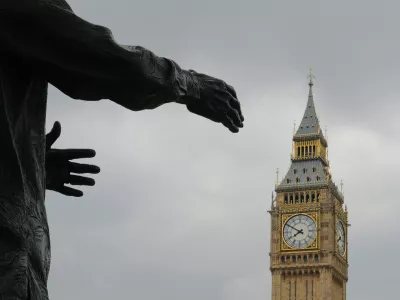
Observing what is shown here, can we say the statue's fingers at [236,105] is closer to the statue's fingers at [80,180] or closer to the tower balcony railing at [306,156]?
the statue's fingers at [80,180]

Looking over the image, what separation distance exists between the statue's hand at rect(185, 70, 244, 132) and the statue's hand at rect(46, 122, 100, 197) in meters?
0.56

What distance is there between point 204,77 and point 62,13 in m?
0.58

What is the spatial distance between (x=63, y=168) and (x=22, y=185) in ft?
2.39

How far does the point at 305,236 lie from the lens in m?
76.9

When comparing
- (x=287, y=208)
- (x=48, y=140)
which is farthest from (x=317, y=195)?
(x=48, y=140)

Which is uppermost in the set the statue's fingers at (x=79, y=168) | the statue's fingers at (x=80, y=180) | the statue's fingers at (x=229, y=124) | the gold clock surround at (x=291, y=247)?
the gold clock surround at (x=291, y=247)

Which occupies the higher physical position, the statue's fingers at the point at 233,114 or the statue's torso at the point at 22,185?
the statue's fingers at the point at 233,114

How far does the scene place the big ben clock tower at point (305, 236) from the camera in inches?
3017

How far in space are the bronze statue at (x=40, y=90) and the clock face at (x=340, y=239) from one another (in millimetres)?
76341

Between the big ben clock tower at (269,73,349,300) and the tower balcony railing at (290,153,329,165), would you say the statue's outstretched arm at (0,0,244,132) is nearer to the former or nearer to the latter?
the big ben clock tower at (269,73,349,300)

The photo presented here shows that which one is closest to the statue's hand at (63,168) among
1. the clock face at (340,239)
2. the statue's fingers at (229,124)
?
the statue's fingers at (229,124)

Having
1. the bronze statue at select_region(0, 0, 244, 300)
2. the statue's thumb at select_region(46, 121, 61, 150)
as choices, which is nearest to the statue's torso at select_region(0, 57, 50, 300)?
the bronze statue at select_region(0, 0, 244, 300)

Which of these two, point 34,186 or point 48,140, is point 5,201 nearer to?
point 34,186

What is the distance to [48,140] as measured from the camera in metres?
3.66
